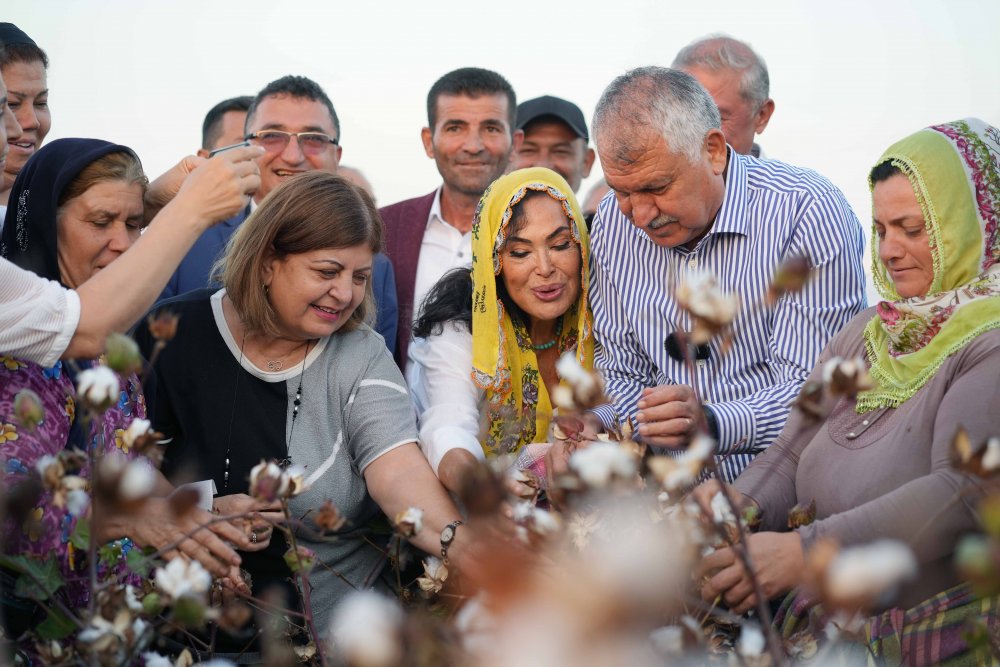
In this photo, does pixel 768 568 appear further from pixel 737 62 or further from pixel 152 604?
pixel 737 62

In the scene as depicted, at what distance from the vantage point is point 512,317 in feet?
13.9

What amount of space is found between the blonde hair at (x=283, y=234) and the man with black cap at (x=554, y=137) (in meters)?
3.13

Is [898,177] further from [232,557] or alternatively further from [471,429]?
[232,557]

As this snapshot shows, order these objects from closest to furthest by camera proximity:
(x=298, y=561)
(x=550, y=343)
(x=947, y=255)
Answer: (x=298, y=561)
(x=947, y=255)
(x=550, y=343)

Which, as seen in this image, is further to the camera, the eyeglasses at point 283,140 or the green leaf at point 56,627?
the eyeglasses at point 283,140

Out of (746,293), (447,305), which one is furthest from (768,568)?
(447,305)

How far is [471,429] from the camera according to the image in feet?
12.9

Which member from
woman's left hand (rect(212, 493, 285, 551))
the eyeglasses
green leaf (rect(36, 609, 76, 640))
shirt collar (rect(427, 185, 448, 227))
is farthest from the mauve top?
the eyeglasses

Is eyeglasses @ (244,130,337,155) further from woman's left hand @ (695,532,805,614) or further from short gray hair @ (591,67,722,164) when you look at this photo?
woman's left hand @ (695,532,805,614)

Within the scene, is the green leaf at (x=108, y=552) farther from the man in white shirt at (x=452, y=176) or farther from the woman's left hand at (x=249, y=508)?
the man in white shirt at (x=452, y=176)

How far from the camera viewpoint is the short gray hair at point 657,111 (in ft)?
12.5

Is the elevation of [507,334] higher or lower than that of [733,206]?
lower

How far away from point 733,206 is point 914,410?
4.52 feet

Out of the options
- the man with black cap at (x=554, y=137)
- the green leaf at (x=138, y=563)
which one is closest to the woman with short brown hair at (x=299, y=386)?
the green leaf at (x=138, y=563)
